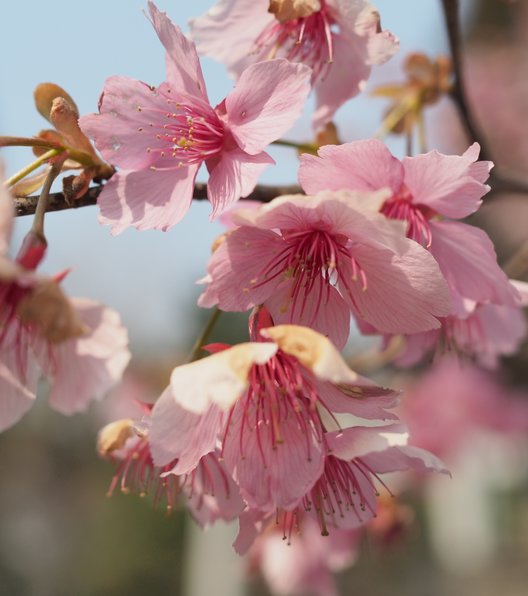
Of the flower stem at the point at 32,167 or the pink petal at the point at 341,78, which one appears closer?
the flower stem at the point at 32,167

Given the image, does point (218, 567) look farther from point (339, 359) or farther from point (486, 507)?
point (339, 359)

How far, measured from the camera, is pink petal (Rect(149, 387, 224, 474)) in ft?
2.35

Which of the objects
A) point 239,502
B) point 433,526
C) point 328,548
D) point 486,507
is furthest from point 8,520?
point 239,502

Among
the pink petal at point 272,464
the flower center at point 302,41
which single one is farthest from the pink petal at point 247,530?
the flower center at point 302,41

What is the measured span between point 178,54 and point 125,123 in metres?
0.10

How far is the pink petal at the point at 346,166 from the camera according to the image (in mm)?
748

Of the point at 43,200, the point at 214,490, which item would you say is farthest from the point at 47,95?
the point at 214,490

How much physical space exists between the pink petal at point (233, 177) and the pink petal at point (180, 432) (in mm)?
205

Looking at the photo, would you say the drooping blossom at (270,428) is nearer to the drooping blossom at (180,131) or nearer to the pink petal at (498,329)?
the drooping blossom at (180,131)

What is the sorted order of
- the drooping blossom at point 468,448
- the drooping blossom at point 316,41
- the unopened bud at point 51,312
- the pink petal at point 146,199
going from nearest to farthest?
the unopened bud at point 51,312, the pink petal at point 146,199, the drooping blossom at point 316,41, the drooping blossom at point 468,448

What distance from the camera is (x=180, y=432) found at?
2.40 feet

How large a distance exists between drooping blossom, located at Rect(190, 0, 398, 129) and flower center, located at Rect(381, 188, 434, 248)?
0.65 feet

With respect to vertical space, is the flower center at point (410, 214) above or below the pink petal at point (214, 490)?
above

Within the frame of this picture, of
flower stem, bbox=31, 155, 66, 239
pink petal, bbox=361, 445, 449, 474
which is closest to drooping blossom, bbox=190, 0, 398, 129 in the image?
flower stem, bbox=31, 155, 66, 239
